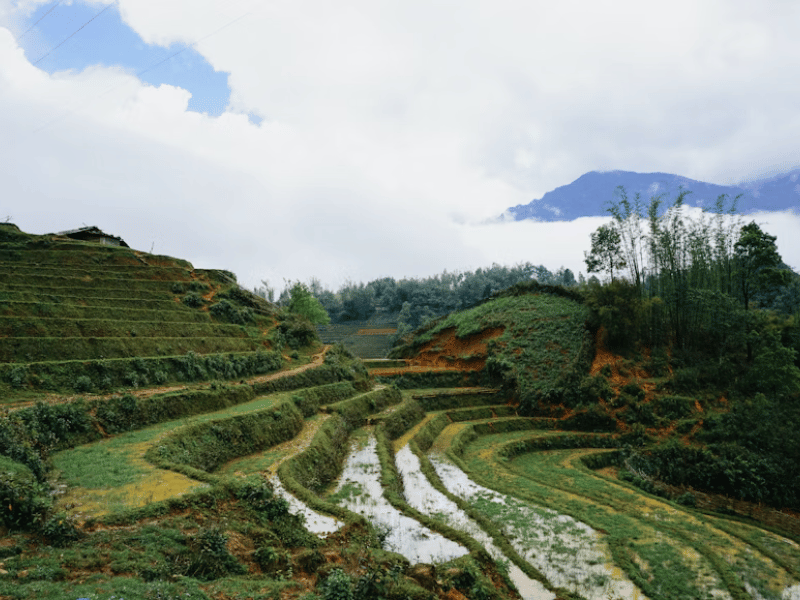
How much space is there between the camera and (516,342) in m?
35.8

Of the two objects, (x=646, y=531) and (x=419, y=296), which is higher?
(x=419, y=296)

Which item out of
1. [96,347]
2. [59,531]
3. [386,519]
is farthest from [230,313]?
[59,531]

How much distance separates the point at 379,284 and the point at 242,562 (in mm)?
90131

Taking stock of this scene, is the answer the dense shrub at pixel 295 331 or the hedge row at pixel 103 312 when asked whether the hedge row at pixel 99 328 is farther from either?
the dense shrub at pixel 295 331

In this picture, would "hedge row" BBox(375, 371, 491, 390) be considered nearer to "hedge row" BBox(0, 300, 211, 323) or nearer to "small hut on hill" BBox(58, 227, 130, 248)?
"hedge row" BBox(0, 300, 211, 323)

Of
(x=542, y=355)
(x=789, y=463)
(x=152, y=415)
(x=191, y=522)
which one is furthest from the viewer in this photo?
(x=542, y=355)

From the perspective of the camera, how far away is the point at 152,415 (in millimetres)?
16688

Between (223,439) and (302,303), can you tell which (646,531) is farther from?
(302,303)

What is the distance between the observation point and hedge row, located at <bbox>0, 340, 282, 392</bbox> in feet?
52.4

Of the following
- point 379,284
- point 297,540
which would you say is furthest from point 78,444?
point 379,284

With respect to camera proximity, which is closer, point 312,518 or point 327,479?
point 312,518

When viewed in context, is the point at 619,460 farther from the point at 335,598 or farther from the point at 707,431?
the point at 335,598

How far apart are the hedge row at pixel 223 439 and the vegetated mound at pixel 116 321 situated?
5.37 m

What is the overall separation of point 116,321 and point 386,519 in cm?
1716
